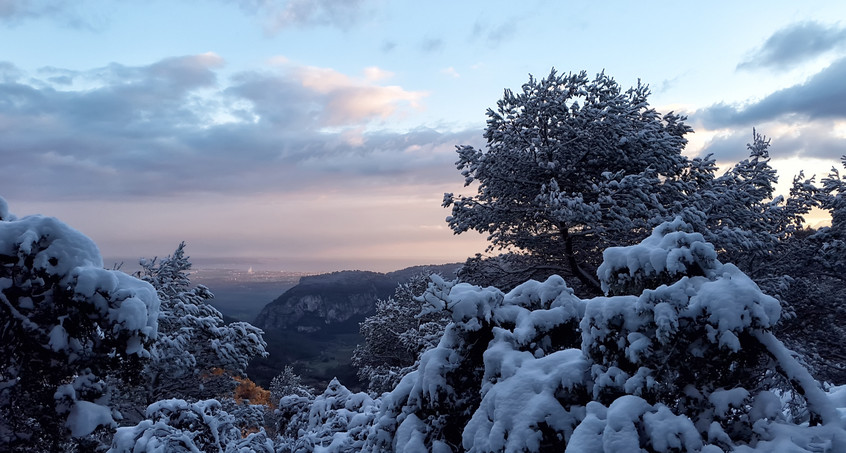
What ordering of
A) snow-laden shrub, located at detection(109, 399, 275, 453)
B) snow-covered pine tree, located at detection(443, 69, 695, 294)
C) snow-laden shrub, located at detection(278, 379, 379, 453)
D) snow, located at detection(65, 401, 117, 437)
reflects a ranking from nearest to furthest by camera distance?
1. snow, located at detection(65, 401, 117, 437)
2. snow-laden shrub, located at detection(109, 399, 275, 453)
3. snow-laden shrub, located at detection(278, 379, 379, 453)
4. snow-covered pine tree, located at detection(443, 69, 695, 294)

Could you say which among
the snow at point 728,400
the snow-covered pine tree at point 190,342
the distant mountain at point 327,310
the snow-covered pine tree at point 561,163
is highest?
the snow-covered pine tree at point 561,163

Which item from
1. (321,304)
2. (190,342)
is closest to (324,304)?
(321,304)

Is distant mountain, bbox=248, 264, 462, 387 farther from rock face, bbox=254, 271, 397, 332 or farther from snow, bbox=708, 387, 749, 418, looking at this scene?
snow, bbox=708, 387, 749, 418

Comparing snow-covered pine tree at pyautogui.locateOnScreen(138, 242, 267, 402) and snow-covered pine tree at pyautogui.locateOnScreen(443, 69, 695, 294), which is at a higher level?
snow-covered pine tree at pyautogui.locateOnScreen(443, 69, 695, 294)

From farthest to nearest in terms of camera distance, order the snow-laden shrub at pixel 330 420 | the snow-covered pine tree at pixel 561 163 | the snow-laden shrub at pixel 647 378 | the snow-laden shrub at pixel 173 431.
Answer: the snow-covered pine tree at pixel 561 163 < the snow-laden shrub at pixel 330 420 < the snow-laden shrub at pixel 173 431 < the snow-laden shrub at pixel 647 378

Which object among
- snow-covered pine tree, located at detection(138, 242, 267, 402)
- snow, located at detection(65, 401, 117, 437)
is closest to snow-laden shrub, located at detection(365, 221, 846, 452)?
snow, located at detection(65, 401, 117, 437)

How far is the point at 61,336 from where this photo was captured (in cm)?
566

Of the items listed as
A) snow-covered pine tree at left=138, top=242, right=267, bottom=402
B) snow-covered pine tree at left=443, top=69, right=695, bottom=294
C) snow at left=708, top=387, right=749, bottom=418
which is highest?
snow-covered pine tree at left=443, top=69, right=695, bottom=294

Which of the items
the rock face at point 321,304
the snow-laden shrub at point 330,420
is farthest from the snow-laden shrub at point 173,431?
the rock face at point 321,304

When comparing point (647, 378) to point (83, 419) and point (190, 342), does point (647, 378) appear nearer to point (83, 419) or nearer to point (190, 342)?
point (83, 419)

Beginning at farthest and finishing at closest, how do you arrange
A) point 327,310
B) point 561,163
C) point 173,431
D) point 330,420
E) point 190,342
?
1. point 327,310
2. point 190,342
3. point 561,163
4. point 330,420
5. point 173,431

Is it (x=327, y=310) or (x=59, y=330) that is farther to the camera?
(x=327, y=310)

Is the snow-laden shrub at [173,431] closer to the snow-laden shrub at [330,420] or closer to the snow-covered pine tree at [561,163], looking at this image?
the snow-laden shrub at [330,420]

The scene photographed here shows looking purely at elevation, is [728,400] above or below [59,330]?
below
